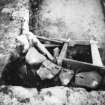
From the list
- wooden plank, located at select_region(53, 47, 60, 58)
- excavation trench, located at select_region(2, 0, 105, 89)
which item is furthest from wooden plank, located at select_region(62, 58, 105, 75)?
wooden plank, located at select_region(53, 47, 60, 58)

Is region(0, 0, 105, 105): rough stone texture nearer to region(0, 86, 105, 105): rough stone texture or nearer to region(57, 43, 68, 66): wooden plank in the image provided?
region(0, 86, 105, 105): rough stone texture

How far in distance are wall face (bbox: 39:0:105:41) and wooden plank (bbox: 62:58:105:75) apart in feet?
5.55

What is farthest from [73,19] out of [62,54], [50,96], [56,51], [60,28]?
[50,96]

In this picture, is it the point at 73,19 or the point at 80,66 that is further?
the point at 73,19

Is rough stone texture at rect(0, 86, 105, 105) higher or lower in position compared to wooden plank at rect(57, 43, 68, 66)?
lower

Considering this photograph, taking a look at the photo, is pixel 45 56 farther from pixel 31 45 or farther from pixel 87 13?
pixel 87 13

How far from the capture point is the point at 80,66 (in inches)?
164

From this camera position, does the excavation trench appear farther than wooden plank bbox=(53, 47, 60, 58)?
No

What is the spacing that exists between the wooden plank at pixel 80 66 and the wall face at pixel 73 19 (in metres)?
1.69

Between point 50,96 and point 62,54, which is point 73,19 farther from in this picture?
point 50,96

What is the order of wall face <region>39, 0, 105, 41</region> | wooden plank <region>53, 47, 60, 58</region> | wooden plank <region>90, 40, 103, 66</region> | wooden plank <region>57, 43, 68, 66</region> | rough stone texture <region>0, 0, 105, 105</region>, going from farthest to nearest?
wall face <region>39, 0, 105, 41</region> < wooden plank <region>53, 47, 60, 58</region> < wooden plank <region>57, 43, 68, 66</region> < wooden plank <region>90, 40, 103, 66</region> < rough stone texture <region>0, 0, 105, 105</region>

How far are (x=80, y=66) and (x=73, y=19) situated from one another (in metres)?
2.75

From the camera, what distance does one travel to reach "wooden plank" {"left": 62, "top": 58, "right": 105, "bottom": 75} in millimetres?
4000

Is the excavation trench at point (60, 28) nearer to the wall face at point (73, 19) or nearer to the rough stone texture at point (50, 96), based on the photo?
the wall face at point (73, 19)
